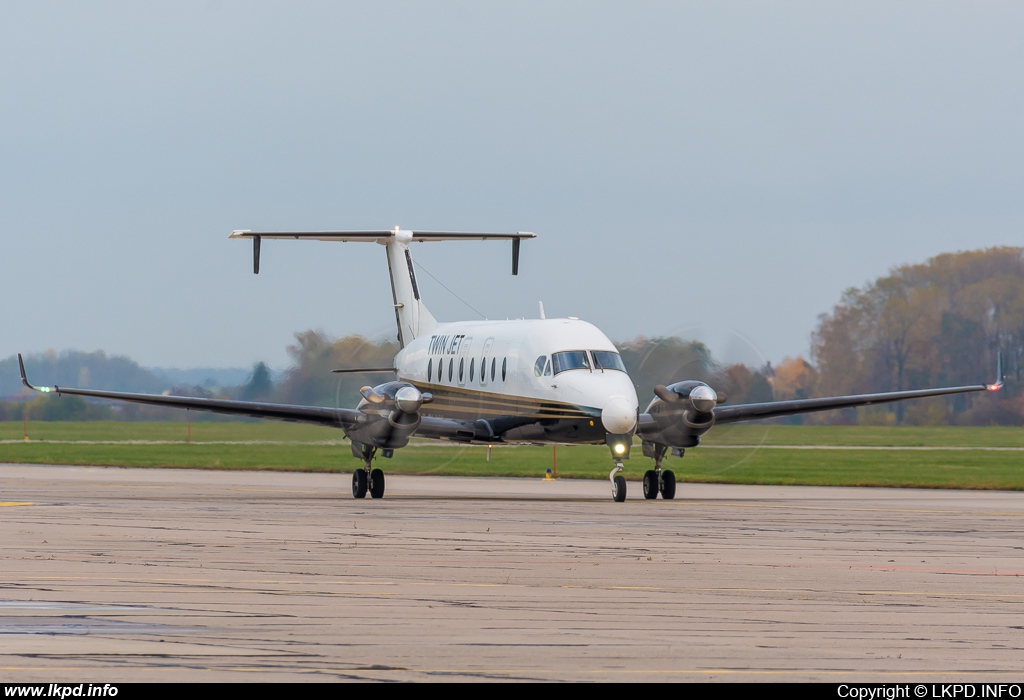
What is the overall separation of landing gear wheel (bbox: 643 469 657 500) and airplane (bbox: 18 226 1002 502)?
0.08 feet


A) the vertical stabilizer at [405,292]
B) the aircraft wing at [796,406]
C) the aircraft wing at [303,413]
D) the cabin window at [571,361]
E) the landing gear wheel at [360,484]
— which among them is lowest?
the landing gear wheel at [360,484]

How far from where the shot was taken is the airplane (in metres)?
25.6

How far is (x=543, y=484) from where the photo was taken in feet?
114

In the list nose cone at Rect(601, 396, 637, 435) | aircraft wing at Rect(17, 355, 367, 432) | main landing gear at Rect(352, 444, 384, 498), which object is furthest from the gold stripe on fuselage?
aircraft wing at Rect(17, 355, 367, 432)

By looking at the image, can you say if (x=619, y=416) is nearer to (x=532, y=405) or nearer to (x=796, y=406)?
(x=532, y=405)

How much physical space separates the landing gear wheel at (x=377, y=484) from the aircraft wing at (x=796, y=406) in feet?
21.7

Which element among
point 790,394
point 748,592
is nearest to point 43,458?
point 790,394

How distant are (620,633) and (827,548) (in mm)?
7250

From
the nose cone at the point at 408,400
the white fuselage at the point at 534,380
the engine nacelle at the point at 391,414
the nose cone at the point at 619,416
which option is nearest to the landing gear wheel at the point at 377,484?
the engine nacelle at the point at 391,414

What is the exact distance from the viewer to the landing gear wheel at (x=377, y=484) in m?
27.6

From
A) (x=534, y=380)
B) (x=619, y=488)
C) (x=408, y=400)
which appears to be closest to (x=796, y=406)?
(x=619, y=488)

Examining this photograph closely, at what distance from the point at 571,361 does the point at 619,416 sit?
80.7 inches

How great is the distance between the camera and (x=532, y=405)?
2669cm

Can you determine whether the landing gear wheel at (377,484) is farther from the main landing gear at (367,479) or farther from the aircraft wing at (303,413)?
the aircraft wing at (303,413)
